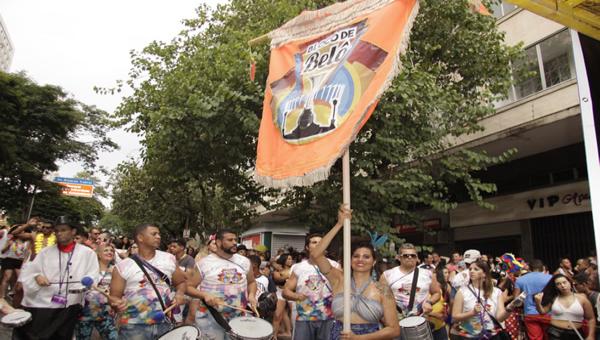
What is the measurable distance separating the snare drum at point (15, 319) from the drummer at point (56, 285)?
0.58m

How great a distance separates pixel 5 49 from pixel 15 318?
367ft

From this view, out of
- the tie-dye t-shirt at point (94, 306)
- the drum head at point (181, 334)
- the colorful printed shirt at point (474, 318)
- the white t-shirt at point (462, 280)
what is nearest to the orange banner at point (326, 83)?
the drum head at point (181, 334)

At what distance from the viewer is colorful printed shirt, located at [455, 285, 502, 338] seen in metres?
6.28

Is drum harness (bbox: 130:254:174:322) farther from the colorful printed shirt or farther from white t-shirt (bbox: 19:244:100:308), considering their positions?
the colorful printed shirt

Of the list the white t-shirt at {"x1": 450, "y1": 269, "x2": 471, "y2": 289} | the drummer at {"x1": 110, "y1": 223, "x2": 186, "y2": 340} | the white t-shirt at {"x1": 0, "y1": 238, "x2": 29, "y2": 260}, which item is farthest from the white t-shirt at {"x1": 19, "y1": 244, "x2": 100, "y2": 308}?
the white t-shirt at {"x1": 0, "y1": 238, "x2": 29, "y2": 260}

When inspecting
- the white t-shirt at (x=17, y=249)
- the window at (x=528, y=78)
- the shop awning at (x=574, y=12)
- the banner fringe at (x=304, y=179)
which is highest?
the window at (x=528, y=78)

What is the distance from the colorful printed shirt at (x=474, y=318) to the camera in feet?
20.6

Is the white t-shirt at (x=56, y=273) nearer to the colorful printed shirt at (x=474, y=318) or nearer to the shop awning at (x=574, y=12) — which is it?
the colorful printed shirt at (x=474, y=318)

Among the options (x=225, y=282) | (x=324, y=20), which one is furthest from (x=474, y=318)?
(x=324, y=20)

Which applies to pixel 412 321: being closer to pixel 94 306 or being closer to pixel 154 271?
pixel 154 271

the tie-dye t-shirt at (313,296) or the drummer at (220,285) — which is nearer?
the drummer at (220,285)

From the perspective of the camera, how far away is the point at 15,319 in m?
4.39

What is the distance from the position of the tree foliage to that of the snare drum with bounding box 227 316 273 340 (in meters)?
5.52

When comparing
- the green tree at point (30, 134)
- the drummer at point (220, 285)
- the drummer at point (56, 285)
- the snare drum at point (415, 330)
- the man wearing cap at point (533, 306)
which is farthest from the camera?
the green tree at point (30, 134)
